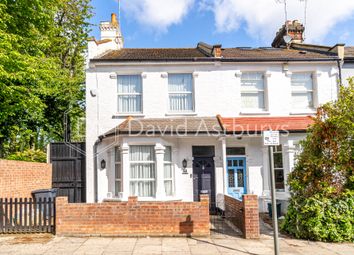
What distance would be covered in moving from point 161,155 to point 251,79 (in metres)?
5.45

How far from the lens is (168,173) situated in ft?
41.8

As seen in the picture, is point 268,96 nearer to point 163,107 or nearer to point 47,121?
point 163,107

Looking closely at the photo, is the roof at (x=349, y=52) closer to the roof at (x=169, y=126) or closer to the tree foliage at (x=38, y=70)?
the roof at (x=169, y=126)

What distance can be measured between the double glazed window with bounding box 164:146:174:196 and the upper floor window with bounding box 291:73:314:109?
6080 millimetres

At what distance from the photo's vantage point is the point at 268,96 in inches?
542

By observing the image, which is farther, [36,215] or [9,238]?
[36,215]

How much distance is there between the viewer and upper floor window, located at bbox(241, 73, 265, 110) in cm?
1396

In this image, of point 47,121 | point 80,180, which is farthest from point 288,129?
point 47,121

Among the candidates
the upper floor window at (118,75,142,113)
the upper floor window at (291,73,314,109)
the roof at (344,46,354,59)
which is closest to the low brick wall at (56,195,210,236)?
the upper floor window at (118,75,142,113)

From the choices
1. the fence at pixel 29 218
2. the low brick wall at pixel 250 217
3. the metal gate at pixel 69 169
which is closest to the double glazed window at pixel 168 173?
the metal gate at pixel 69 169

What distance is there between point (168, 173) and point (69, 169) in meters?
4.39

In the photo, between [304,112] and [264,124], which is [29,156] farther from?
[304,112]

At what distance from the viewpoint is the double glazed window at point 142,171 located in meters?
12.3

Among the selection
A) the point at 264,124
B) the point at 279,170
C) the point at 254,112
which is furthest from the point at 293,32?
the point at 279,170
